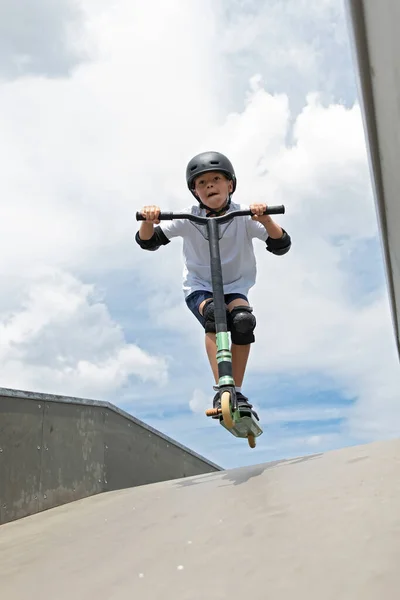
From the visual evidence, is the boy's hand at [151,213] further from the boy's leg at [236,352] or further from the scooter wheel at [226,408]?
the scooter wheel at [226,408]

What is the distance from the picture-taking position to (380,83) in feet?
5.58

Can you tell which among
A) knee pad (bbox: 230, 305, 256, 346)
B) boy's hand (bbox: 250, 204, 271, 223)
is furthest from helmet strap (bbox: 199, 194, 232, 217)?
knee pad (bbox: 230, 305, 256, 346)

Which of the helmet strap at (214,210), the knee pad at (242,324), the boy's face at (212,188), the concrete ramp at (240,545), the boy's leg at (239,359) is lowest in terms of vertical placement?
the concrete ramp at (240,545)

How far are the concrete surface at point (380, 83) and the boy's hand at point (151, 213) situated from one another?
4.45 ft

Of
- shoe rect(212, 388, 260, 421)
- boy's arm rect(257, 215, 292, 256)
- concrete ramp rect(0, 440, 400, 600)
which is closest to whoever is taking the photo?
concrete ramp rect(0, 440, 400, 600)

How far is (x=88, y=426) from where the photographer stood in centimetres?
470

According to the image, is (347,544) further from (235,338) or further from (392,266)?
(392,266)

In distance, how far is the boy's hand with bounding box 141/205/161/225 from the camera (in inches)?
133

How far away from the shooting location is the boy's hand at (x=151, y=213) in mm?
3383

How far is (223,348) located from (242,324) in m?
0.37

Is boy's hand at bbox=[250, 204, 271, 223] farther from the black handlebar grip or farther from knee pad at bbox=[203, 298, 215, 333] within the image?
knee pad at bbox=[203, 298, 215, 333]

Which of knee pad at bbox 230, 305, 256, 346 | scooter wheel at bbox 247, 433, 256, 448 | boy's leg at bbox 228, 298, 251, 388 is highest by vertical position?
knee pad at bbox 230, 305, 256, 346

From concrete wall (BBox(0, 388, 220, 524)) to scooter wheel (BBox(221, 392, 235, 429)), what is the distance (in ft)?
5.53

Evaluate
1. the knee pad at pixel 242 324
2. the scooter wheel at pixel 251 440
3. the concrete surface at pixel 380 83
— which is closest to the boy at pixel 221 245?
the knee pad at pixel 242 324
